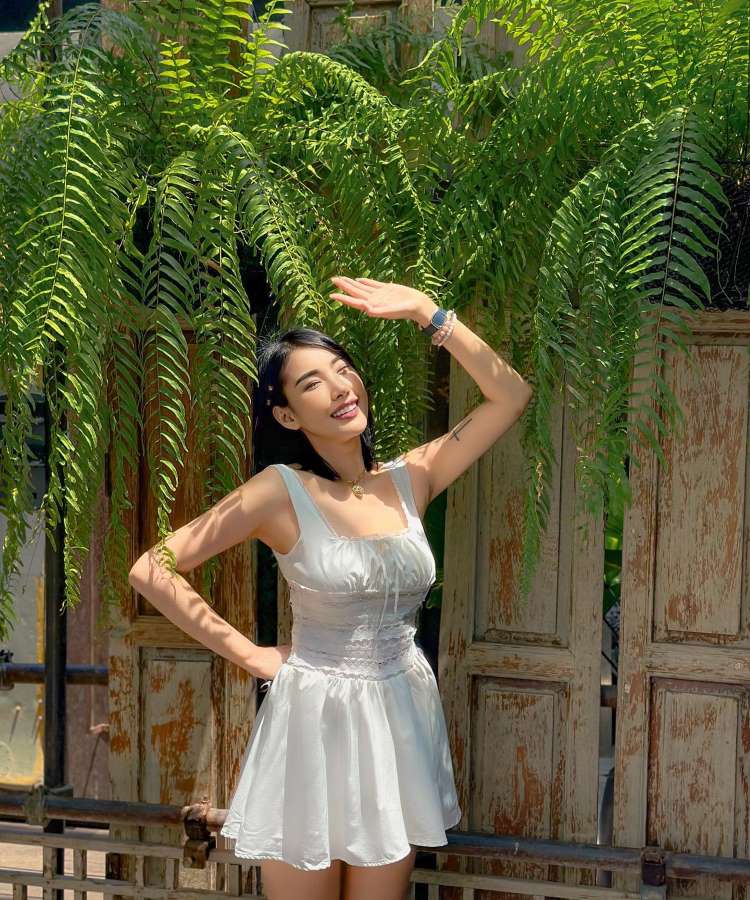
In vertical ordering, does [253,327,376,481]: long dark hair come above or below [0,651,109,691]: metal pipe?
above

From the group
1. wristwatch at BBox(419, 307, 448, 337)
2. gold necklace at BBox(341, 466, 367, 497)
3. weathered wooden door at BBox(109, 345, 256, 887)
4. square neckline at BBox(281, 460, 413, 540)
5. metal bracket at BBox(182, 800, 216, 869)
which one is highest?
wristwatch at BBox(419, 307, 448, 337)

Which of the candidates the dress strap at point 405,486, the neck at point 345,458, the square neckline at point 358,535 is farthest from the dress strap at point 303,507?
the dress strap at point 405,486

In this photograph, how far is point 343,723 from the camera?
7.75 feet

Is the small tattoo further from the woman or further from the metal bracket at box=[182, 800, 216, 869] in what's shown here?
the metal bracket at box=[182, 800, 216, 869]

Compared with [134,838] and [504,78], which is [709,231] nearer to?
[504,78]

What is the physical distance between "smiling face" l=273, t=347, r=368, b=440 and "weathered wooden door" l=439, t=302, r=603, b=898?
488 mm

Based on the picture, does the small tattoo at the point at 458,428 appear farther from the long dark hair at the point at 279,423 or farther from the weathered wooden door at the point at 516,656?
the weathered wooden door at the point at 516,656

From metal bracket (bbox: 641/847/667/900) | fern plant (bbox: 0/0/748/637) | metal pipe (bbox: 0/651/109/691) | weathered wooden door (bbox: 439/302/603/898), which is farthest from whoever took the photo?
metal pipe (bbox: 0/651/109/691)

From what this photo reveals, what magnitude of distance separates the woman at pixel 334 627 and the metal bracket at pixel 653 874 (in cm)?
59

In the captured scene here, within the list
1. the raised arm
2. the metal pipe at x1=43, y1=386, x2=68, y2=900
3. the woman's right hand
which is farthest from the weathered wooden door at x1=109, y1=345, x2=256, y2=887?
the raised arm

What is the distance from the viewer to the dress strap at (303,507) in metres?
2.38

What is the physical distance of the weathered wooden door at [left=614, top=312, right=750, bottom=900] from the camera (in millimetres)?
2658

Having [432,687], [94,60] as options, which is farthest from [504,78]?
[432,687]

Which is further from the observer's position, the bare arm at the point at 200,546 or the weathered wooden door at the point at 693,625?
the weathered wooden door at the point at 693,625
